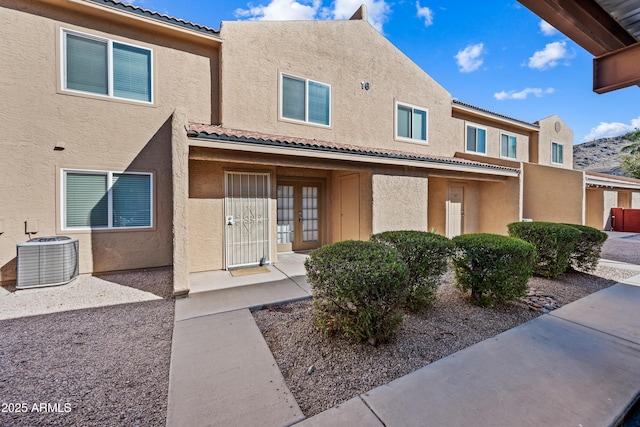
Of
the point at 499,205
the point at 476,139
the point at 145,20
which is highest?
the point at 145,20

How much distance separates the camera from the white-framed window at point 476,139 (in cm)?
1376

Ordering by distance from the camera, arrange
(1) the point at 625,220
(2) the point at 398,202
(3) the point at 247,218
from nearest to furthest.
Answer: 1. (3) the point at 247,218
2. (2) the point at 398,202
3. (1) the point at 625,220

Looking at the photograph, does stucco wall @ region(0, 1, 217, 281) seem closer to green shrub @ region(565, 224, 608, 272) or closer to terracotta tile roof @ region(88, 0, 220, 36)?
terracotta tile roof @ region(88, 0, 220, 36)

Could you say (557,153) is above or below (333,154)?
above

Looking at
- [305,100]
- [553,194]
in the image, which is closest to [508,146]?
[553,194]

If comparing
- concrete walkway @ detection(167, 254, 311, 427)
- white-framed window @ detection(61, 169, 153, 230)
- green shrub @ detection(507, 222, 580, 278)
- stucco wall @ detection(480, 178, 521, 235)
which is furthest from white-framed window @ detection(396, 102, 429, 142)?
white-framed window @ detection(61, 169, 153, 230)

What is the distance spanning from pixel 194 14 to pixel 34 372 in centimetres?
972

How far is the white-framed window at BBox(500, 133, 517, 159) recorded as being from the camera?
1515cm

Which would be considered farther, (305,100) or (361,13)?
(361,13)

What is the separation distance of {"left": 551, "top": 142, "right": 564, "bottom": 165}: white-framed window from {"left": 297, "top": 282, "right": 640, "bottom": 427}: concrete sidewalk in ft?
57.7

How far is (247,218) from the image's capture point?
800cm

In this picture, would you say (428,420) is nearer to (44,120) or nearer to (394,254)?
(394,254)

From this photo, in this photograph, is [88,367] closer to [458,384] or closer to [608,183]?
[458,384]

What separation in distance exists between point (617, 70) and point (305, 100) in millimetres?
7438
